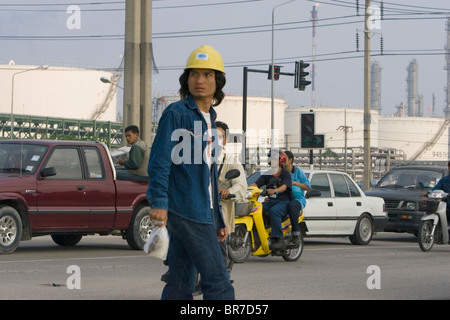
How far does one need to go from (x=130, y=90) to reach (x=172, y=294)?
17.0 m

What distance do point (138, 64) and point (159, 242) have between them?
1722cm

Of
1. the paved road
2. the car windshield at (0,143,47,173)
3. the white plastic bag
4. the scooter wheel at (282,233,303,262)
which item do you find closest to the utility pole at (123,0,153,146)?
the paved road

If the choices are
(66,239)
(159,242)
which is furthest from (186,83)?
(66,239)

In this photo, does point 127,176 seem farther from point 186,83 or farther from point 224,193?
point 186,83

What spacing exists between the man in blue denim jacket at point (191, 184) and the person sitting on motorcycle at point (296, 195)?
8.07m

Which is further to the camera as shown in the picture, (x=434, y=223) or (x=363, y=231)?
(x=363, y=231)

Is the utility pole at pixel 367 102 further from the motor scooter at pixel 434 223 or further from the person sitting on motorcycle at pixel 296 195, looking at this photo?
the person sitting on motorcycle at pixel 296 195

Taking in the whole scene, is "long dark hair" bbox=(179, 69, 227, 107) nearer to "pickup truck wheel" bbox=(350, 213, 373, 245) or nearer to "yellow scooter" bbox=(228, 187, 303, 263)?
"yellow scooter" bbox=(228, 187, 303, 263)

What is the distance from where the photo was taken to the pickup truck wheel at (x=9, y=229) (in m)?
13.9

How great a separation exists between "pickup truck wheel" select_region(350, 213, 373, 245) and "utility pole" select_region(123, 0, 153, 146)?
19.8 feet

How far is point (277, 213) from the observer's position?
13.6 metres

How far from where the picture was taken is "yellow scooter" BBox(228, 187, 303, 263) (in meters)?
13.0
